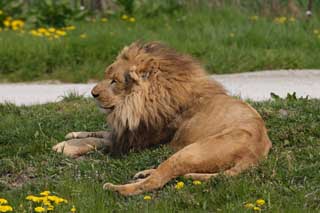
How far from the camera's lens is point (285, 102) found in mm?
7828

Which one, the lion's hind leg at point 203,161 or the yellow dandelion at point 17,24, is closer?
the lion's hind leg at point 203,161

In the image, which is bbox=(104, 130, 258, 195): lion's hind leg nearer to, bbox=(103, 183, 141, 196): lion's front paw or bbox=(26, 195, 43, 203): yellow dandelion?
bbox=(103, 183, 141, 196): lion's front paw

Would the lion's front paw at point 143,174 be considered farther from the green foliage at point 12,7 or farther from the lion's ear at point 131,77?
the green foliage at point 12,7

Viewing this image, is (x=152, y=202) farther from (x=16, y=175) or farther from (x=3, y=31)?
(x=3, y=31)

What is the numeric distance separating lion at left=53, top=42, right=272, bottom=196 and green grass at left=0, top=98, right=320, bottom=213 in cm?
12

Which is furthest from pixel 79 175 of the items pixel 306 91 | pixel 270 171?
pixel 306 91

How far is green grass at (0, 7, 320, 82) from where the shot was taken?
10.9 m

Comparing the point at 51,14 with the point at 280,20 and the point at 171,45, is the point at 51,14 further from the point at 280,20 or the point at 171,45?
the point at 280,20

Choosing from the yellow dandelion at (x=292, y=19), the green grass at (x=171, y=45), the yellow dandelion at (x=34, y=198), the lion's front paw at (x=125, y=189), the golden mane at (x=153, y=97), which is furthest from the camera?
the yellow dandelion at (x=292, y=19)

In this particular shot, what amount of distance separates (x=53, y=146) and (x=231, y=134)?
1578mm

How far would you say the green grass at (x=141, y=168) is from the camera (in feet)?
17.4

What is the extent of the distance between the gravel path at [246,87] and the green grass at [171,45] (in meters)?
0.32

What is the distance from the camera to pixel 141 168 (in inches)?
243

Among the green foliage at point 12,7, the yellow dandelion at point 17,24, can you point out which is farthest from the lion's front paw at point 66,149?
the green foliage at point 12,7
